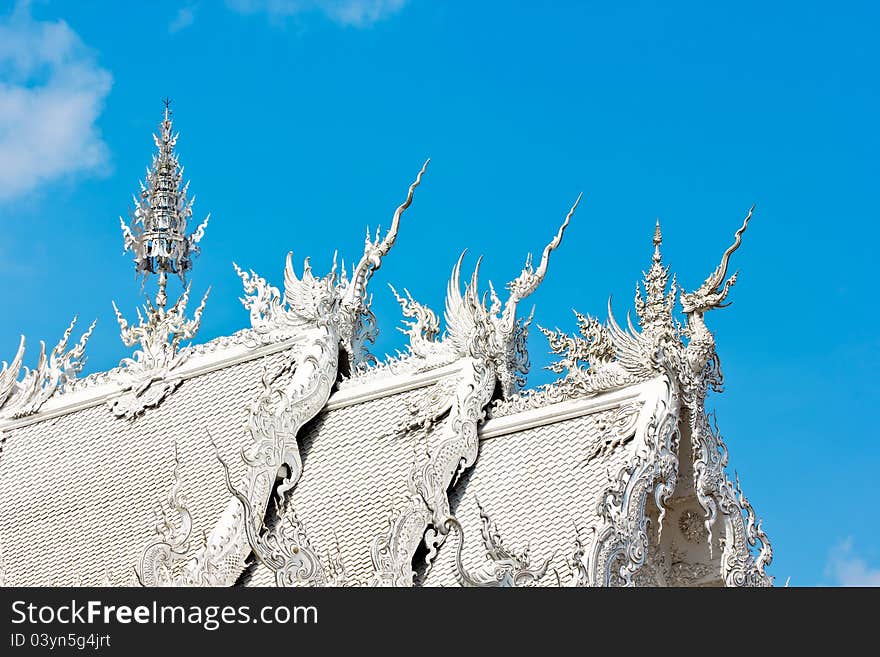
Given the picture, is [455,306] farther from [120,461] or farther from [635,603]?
[635,603]

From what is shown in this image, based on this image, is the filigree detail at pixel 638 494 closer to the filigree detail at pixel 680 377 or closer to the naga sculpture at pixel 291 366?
the filigree detail at pixel 680 377

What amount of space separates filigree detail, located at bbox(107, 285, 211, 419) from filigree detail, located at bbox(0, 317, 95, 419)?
732mm

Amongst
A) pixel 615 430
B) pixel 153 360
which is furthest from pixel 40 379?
pixel 615 430

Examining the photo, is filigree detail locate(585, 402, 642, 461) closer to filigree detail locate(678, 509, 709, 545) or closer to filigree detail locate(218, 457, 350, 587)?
filigree detail locate(678, 509, 709, 545)

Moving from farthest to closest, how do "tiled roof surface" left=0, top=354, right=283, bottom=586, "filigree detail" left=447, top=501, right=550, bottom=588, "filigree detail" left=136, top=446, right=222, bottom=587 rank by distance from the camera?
"tiled roof surface" left=0, top=354, right=283, bottom=586 → "filigree detail" left=136, top=446, right=222, bottom=587 → "filigree detail" left=447, top=501, right=550, bottom=588

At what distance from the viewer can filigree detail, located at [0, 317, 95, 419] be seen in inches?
769

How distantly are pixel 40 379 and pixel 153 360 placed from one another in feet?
5.13

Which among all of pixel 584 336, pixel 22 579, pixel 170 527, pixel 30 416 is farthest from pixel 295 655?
pixel 30 416

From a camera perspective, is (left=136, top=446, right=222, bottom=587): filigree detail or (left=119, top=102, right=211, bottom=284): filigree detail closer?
(left=136, top=446, right=222, bottom=587): filigree detail

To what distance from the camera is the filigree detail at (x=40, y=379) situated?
19531 mm

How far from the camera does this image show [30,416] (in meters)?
19.5

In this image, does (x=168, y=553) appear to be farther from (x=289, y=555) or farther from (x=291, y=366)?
(x=291, y=366)

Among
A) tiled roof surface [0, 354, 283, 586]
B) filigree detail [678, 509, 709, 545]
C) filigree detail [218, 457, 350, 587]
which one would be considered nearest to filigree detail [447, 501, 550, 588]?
filigree detail [218, 457, 350, 587]

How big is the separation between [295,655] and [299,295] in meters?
5.91
